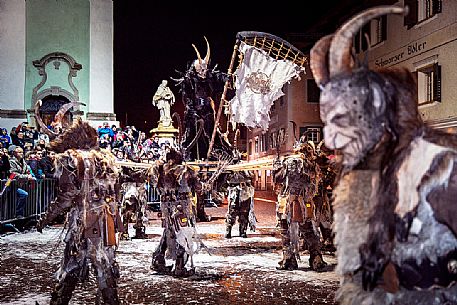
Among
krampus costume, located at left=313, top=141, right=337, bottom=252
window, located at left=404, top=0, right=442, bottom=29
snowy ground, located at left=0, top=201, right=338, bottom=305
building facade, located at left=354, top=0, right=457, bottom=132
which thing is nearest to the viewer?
snowy ground, located at left=0, top=201, right=338, bottom=305

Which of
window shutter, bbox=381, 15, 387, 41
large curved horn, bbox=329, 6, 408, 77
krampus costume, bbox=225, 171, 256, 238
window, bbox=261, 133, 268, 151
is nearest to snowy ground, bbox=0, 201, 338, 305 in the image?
krampus costume, bbox=225, 171, 256, 238

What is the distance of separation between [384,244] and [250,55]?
35.9 ft

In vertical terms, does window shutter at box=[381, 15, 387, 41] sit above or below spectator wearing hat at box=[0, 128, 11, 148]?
above

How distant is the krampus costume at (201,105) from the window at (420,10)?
9773 millimetres

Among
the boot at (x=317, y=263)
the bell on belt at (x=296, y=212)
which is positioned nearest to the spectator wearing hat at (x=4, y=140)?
the bell on belt at (x=296, y=212)

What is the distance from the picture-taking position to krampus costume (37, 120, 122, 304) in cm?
622

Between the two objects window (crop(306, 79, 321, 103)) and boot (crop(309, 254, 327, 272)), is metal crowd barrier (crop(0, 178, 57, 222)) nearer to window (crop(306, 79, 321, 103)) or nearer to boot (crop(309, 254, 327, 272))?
boot (crop(309, 254, 327, 272))

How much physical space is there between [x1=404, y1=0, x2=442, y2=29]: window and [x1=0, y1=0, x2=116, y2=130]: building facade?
15.0m

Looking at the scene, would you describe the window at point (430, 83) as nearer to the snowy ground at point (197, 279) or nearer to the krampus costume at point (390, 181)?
the snowy ground at point (197, 279)

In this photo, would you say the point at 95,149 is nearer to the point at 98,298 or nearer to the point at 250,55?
the point at 98,298

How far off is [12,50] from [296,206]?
2256 centimetres

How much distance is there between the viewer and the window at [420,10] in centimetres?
2138

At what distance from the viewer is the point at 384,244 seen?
292cm

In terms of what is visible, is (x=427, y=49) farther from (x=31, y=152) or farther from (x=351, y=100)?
→ (x=351, y=100)
